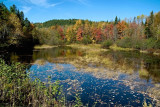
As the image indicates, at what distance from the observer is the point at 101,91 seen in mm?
11477

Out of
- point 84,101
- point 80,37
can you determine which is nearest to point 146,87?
point 84,101

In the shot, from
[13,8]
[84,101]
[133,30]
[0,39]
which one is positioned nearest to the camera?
[84,101]

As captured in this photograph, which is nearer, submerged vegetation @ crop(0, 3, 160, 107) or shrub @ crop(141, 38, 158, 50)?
submerged vegetation @ crop(0, 3, 160, 107)

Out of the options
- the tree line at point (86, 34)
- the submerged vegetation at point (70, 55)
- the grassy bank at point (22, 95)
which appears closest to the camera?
the grassy bank at point (22, 95)

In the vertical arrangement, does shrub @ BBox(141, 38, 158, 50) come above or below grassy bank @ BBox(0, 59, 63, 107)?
above

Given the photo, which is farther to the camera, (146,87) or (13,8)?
(13,8)

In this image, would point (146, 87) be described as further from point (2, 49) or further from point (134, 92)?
point (2, 49)

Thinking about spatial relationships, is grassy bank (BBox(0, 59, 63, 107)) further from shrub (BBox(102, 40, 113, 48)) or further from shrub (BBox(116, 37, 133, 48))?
shrub (BBox(102, 40, 113, 48))

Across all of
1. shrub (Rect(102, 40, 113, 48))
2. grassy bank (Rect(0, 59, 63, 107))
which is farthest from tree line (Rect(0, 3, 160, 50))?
grassy bank (Rect(0, 59, 63, 107))

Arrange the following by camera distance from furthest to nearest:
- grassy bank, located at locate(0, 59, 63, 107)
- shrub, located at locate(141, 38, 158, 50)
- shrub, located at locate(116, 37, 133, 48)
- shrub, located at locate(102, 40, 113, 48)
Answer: shrub, located at locate(102, 40, 113, 48)
shrub, located at locate(116, 37, 133, 48)
shrub, located at locate(141, 38, 158, 50)
grassy bank, located at locate(0, 59, 63, 107)

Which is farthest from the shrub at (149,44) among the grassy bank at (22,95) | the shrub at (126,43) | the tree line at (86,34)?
the grassy bank at (22,95)

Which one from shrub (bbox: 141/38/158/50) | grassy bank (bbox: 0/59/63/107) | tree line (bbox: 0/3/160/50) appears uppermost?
tree line (bbox: 0/3/160/50)

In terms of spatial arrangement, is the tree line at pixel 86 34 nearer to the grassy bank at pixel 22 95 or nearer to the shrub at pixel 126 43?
the shrub at pixel 126 43

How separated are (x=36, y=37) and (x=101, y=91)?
184 feet
